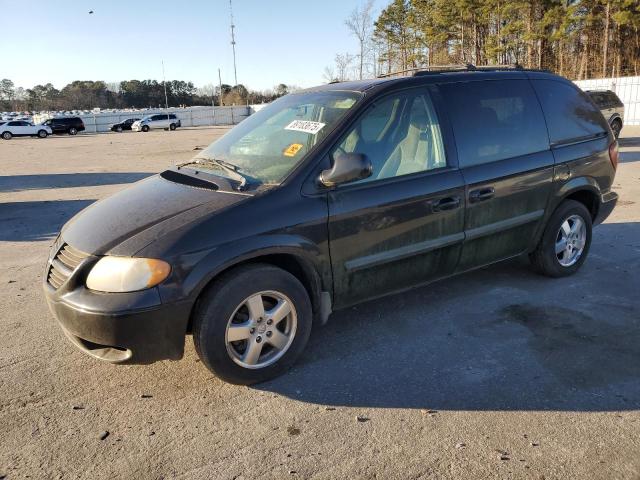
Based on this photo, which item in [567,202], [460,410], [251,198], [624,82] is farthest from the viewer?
[624,82]

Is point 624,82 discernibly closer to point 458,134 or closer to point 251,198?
point 458,134

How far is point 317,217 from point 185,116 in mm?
59792

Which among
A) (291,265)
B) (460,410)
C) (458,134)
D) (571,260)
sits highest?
(458,134)

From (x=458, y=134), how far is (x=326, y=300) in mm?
1654

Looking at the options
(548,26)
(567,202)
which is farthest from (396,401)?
(548,26)

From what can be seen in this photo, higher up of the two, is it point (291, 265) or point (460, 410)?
point (291, 265)

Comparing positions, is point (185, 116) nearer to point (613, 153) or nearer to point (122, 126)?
point (122, 126)

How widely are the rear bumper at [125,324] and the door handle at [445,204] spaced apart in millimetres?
1892

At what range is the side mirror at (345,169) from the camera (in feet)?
10.5

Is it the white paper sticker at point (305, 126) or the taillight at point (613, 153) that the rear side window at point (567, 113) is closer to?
the taillight at point (613, 153)

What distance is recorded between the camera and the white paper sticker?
3.55m

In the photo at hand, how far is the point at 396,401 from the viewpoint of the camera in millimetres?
3004

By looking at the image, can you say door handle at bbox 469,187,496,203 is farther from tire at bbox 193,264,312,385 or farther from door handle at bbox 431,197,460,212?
tire at bbox 193,264,312,385

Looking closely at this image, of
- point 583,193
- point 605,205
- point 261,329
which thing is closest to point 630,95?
point 605,205
